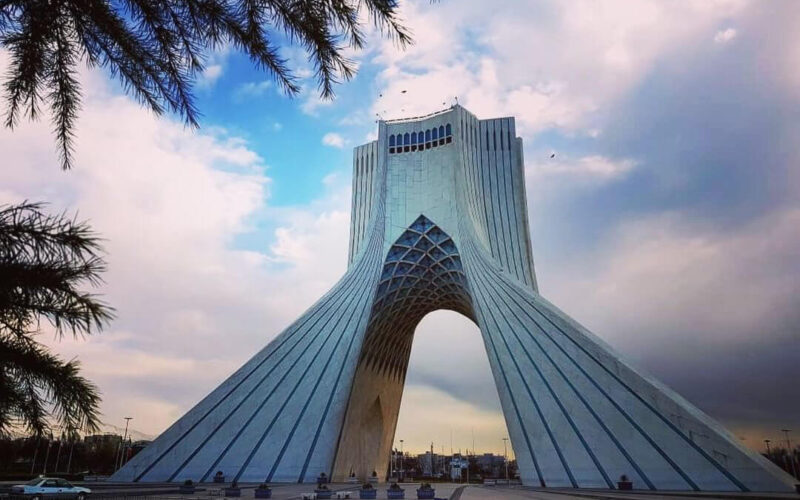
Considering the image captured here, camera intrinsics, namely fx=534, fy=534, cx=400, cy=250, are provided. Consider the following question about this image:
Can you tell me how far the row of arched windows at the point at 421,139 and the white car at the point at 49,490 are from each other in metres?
19.8

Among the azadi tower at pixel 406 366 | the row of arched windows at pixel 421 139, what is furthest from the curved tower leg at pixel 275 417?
the row of arched windows at pixel 421 139

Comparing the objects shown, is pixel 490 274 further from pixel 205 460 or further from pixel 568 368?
pixel 205 460

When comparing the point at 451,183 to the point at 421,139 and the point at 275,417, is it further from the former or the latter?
the point at 275,417

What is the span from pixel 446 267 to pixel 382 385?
8.70 metres

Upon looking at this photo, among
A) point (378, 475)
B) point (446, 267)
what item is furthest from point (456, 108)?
point (378, 475)

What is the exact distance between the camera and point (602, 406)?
50.5 ft

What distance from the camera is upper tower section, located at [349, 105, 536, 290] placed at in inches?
982

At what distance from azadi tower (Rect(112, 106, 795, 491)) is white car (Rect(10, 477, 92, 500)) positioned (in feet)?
19.8

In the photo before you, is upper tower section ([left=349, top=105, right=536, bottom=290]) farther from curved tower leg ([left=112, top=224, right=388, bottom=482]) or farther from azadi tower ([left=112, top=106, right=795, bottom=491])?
curved tower leg ([left=112, top=224, right=388, bottom=482])

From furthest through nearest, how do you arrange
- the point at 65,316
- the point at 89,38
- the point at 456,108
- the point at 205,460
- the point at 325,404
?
the point at 456,108 → the point at 325,404 → the point at 205,460 → the point at 89,38 → the point at 65,316

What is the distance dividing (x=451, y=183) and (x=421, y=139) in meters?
3.54

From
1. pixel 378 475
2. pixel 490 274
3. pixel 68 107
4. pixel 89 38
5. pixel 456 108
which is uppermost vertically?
pixel 456 108

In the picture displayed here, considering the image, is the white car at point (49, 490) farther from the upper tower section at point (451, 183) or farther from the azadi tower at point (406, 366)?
the upper tower section at point (451, 183)

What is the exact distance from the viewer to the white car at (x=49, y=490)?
37.1ft
